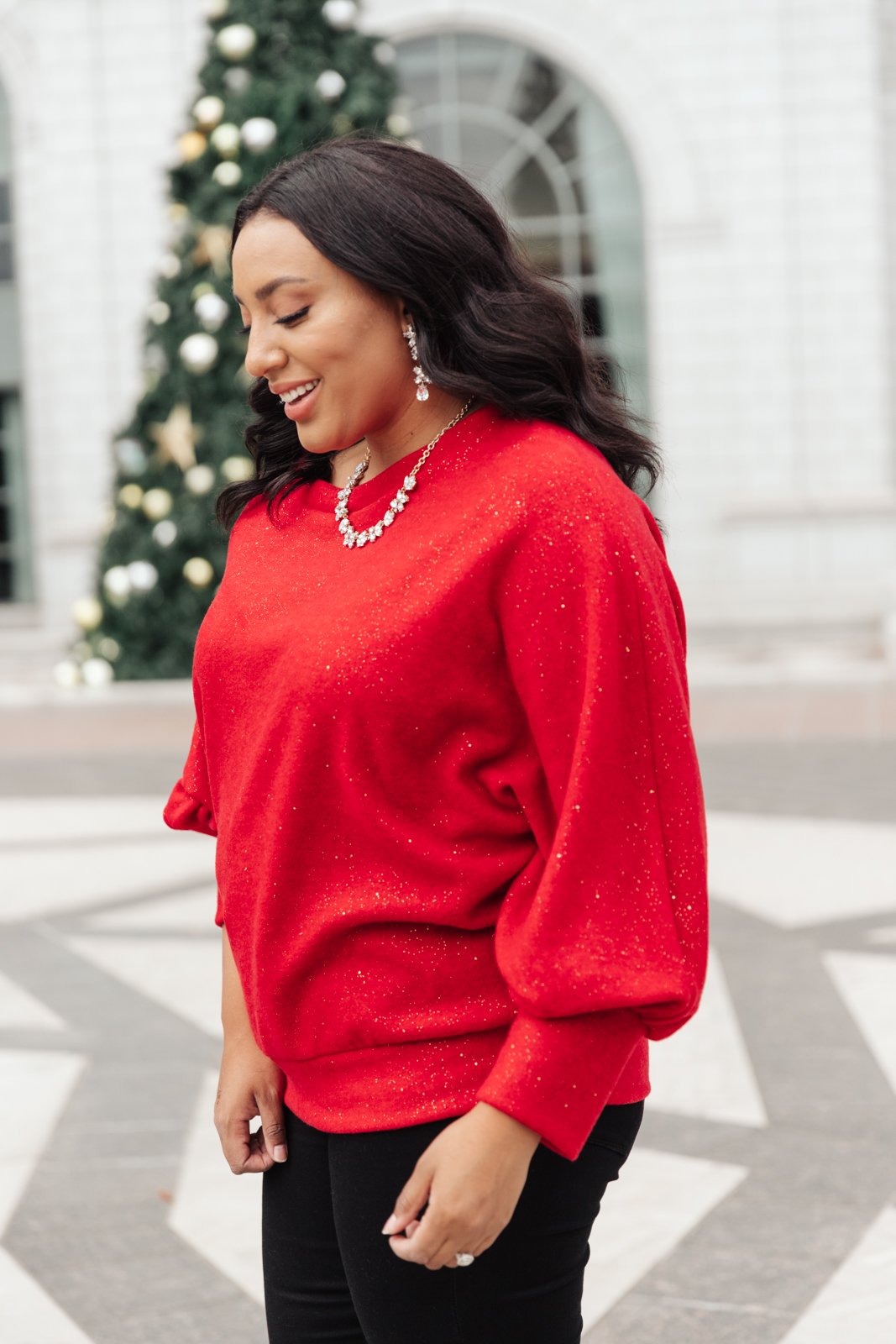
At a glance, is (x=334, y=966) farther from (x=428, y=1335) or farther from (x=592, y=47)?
(x=592, y=47)

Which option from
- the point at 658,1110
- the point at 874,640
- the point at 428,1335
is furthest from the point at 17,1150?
the point at 874,640

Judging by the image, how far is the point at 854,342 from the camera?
14.4 meters

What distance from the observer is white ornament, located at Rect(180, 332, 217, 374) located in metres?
9.86

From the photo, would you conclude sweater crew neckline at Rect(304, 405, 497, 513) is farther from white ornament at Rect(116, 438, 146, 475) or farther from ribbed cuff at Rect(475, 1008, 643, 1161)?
white ornament at Rect(116, 438, 146, 475)

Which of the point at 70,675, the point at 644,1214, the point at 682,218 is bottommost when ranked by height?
the point at 70,675

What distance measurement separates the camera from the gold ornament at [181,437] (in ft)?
32.9

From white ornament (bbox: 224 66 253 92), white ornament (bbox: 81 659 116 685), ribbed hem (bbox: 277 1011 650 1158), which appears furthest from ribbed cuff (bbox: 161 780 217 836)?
white ornament (bbox: 224 66 253 92)

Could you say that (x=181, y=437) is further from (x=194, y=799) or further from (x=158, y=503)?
(x=194, y=799)

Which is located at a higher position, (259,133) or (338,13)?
(338,13)

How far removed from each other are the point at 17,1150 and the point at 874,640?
11.2m

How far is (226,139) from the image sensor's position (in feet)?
32.2

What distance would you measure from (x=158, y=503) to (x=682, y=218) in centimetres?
649

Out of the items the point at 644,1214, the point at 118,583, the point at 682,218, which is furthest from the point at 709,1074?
the point at 682,218

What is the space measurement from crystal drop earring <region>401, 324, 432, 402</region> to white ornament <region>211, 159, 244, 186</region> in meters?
8.92
